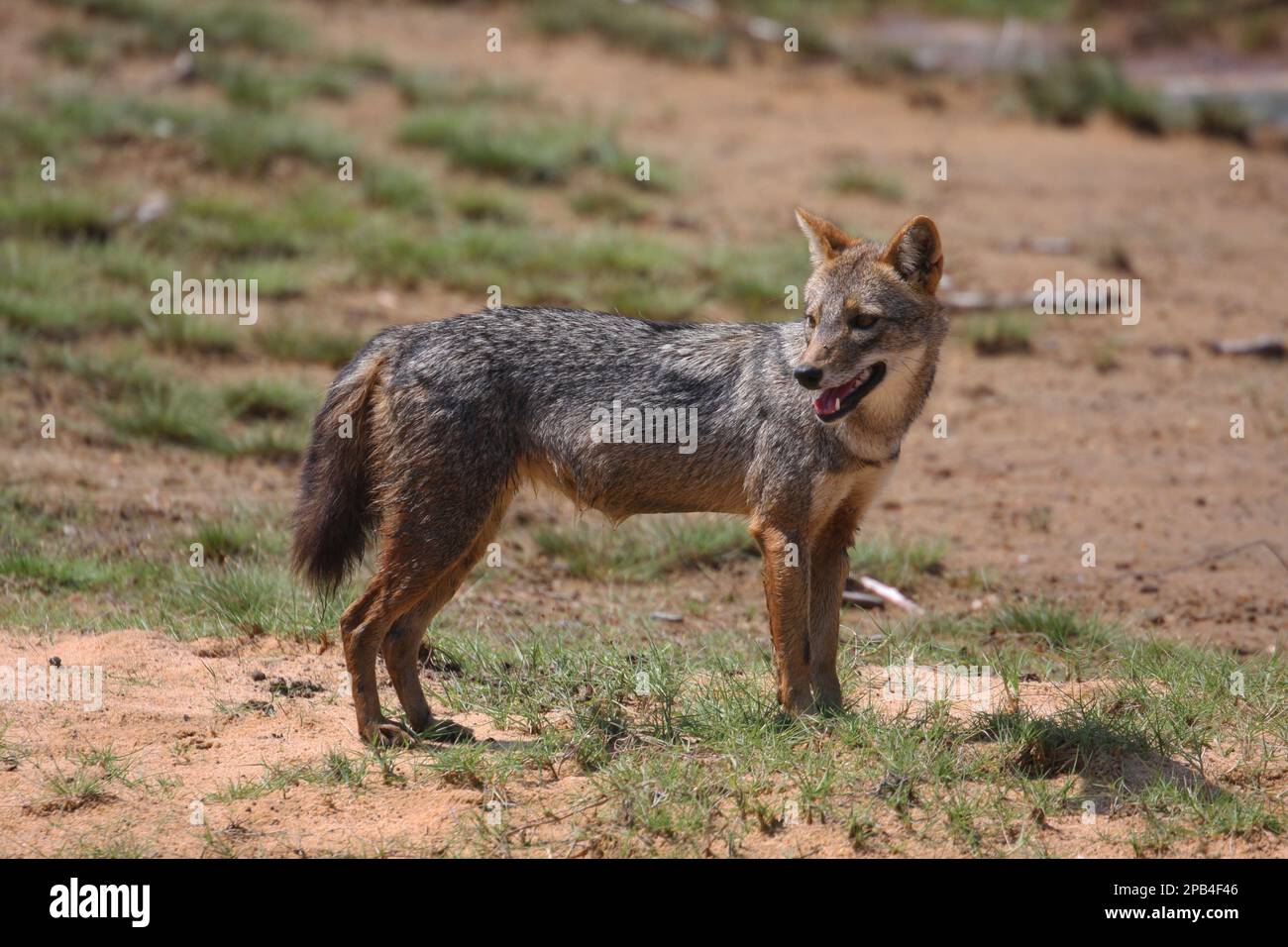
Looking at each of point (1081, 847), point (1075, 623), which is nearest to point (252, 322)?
point (1075, 623)

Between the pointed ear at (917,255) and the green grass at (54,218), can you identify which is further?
the green grass at (54,218)

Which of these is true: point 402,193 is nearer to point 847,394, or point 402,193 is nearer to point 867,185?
point 867,185

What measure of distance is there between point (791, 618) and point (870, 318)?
122 cm

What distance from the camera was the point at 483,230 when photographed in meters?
12.4

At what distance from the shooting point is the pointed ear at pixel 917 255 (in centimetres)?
613

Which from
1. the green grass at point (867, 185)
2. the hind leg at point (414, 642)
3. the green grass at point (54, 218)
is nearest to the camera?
the hind leg at point (414, 642)

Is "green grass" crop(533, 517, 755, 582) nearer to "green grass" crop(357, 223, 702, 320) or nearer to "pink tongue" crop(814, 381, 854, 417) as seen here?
"pink tongue" crop(814, 381, 854, 417)

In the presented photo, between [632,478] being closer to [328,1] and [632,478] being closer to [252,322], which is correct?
[252,322]

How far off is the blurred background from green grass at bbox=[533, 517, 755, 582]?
2cm
